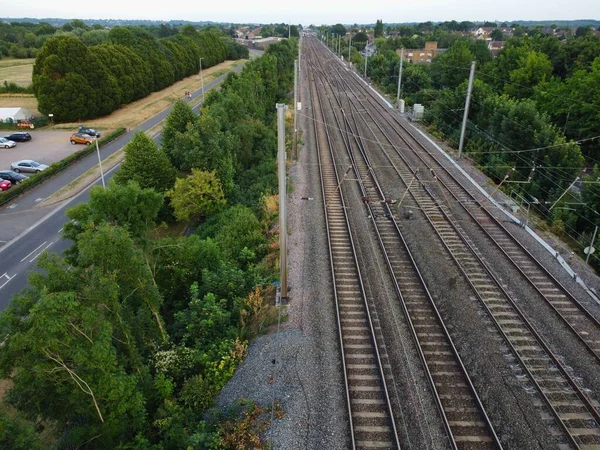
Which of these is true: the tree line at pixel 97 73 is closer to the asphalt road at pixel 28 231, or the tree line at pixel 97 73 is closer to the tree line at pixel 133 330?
the asphalt road at pixel 28 231

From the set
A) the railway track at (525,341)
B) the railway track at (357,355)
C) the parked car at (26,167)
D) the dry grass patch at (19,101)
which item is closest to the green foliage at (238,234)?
the railway track at (357,355)

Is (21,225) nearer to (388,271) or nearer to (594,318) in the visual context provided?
(388,271)

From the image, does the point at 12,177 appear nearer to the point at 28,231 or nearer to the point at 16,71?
the point at 28,231

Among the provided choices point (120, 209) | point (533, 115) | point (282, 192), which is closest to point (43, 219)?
point (120, 209)

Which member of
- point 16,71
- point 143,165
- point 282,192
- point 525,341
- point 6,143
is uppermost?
point 282,192

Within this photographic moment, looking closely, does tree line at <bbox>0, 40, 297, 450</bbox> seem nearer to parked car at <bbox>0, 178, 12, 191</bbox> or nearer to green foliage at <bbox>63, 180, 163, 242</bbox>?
green foliage at <bbox>63, 180, 163, 242</bbox>

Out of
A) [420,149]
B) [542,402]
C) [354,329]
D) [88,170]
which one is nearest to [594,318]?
[542,402]
